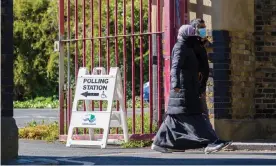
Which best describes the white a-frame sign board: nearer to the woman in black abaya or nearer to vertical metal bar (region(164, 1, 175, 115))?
vertical metal bar (region(164, 1, 175, 115))

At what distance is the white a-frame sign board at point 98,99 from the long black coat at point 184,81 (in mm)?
1584

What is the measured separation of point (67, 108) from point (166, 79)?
1923 millimetres

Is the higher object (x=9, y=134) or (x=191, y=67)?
(x=191, y=67)

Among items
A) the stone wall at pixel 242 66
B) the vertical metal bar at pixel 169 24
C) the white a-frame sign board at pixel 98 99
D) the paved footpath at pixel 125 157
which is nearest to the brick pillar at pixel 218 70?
the stone wall at pixel 242 66

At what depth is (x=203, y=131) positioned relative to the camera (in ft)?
36.8

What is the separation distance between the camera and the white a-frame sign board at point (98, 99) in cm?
1272

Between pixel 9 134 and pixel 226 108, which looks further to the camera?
pixel 226 108

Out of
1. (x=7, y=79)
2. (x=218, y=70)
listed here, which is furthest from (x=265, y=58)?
(x=7, y=79)

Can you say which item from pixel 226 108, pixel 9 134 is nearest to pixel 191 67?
pixel 226 108

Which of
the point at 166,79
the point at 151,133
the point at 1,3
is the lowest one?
the point at 151,133

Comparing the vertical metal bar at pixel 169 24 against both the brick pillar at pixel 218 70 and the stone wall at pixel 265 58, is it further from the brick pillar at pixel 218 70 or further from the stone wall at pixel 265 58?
the stone wall at pixel 265 58

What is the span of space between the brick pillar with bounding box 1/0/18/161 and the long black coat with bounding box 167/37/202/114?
7.83 ft

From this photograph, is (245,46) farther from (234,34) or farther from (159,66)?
(159,66)

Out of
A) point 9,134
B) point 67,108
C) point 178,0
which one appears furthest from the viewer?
point 67,108
